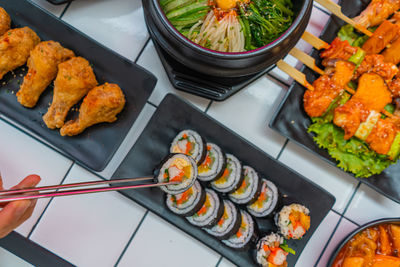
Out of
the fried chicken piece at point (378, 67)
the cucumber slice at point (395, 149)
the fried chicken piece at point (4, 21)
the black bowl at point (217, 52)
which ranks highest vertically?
the fried chicken piece at point (378, 67)

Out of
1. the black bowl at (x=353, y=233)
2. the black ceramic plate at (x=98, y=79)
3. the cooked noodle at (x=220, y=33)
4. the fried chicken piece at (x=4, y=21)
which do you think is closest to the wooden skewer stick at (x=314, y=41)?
the cooked noodle at (x=220, y=33)

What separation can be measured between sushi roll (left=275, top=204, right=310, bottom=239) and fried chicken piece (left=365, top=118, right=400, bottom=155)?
546mm

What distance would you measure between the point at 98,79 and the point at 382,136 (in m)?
1.66

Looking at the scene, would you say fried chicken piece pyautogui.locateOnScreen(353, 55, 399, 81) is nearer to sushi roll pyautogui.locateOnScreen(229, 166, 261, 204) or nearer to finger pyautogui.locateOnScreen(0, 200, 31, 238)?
sushi roll pyautogui.locateOnScreen(229, 166, 261, 204)

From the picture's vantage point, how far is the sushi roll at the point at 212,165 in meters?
1.95

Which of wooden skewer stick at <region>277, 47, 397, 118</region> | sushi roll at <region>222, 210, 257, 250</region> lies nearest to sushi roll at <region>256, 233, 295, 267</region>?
sushi roll at <region>222, 210, 257, 250</region>

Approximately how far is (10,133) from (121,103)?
0.74 meters

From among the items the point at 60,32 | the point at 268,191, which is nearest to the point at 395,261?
the point at 268,191

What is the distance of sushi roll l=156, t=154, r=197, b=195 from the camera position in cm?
163

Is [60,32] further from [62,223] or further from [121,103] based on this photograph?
[62,223]

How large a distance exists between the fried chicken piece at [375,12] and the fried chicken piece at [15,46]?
1882 millimetres

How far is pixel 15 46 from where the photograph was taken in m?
1.88

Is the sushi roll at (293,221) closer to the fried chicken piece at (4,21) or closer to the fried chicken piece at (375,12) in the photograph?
the fried chicken piece at (375,12)

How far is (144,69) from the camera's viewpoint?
1.93 metres
